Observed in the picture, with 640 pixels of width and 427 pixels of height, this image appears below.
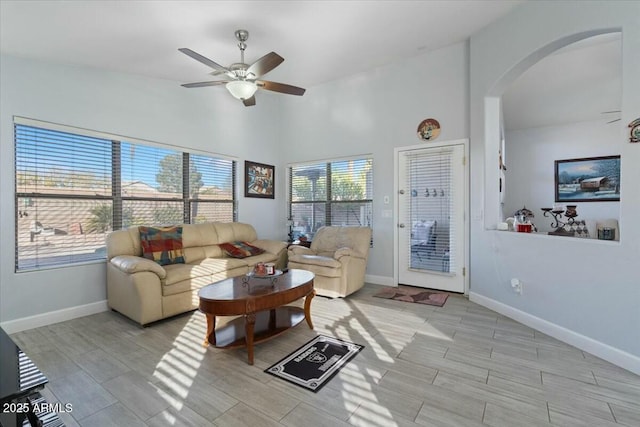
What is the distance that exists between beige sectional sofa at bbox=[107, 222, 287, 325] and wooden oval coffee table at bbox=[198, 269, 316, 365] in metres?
0.76

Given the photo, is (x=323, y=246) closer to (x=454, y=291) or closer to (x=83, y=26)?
(x=454, y=291)

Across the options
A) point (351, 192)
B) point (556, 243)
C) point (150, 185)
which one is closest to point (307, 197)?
point (351, 192)

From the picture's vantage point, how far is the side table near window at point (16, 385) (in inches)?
42.3

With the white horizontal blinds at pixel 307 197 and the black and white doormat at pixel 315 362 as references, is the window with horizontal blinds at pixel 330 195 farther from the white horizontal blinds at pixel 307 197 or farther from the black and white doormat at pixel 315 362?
the black and white doormat at pixel 315 362

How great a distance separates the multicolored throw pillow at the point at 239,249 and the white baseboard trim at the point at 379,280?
5.89 ft

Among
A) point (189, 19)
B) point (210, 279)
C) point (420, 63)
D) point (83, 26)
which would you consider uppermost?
point (420, 63)

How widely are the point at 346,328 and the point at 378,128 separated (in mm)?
3144

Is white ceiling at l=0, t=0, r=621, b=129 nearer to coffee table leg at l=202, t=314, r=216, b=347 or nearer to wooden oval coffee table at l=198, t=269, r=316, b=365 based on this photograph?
wooden oval coffee table at l=198, t=269, r=316, b=365

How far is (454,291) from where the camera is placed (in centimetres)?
407

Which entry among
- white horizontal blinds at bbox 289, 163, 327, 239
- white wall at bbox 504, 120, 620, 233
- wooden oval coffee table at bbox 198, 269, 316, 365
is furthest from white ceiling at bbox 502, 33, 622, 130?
wooden oval coffee table at bbox 198, 269, 316, 365

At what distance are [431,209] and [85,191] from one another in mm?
4482

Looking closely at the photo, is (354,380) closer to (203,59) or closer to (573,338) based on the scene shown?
(573,338)

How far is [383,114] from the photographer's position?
15.1 feet

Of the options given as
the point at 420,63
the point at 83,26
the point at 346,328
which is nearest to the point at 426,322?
the point at 346,328
